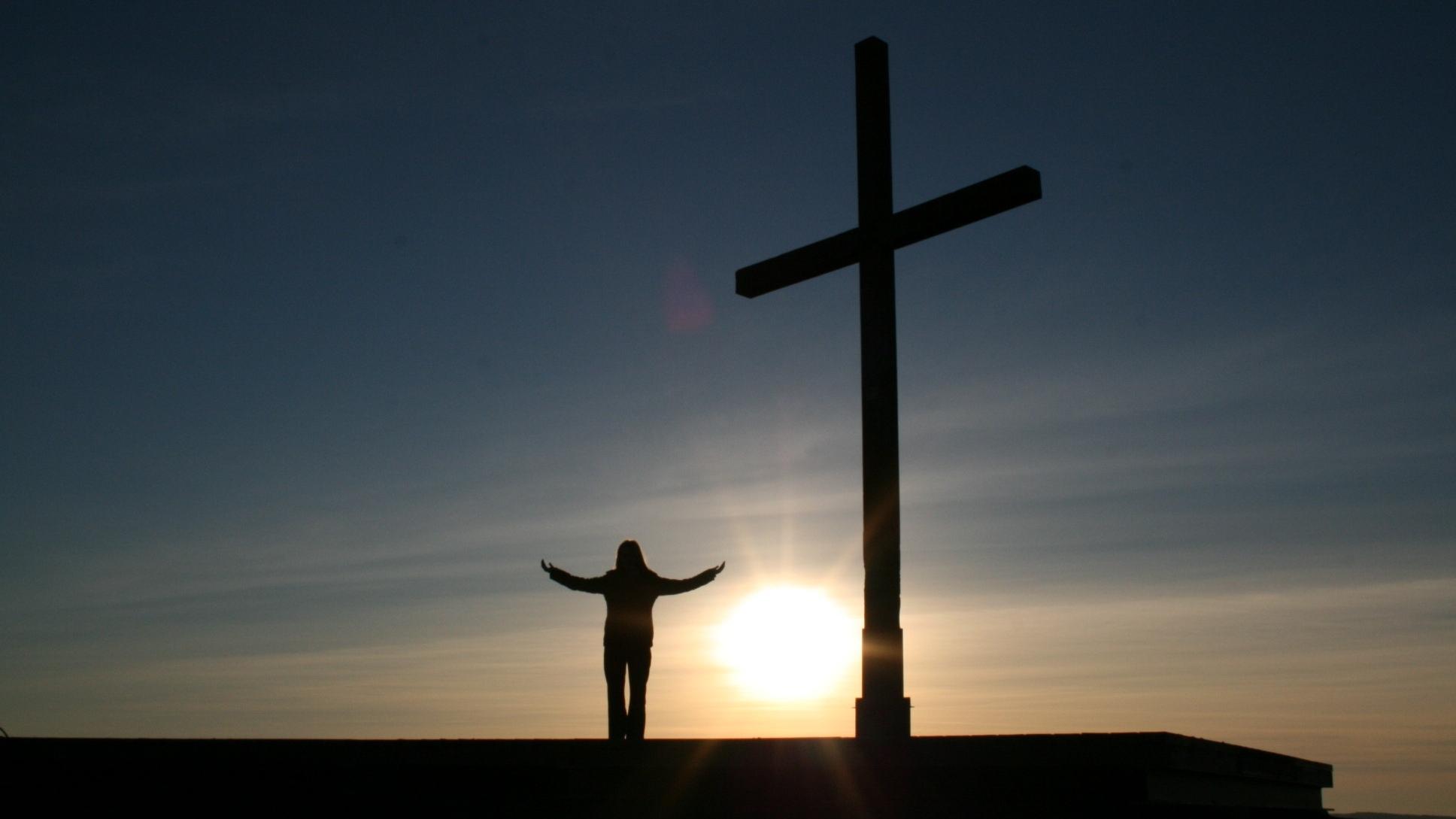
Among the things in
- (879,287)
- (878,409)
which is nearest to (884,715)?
(878,409)

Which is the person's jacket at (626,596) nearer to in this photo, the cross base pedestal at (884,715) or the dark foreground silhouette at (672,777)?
the cross base pedestal at (884,715)

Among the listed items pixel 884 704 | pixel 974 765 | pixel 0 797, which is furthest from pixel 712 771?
pixel 0 797

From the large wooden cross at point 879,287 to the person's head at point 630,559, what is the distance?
219 centimetres

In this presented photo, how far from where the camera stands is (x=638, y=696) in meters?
10.5

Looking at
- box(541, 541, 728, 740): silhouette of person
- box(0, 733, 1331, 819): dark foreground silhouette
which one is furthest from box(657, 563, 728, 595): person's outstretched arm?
box(0, 733, 1331, 819): dark foreground silhouette

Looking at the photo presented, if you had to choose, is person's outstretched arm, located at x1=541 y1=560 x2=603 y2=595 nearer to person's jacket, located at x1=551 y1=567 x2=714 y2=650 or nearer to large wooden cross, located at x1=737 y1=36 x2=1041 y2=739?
person's jacket, located at x1=551 y1=567 x2=714 y2=650

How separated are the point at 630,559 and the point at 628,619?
0.49 metres

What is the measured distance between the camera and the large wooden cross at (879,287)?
29.6ft

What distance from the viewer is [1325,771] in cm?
938

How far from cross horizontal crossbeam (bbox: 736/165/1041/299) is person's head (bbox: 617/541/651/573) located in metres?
2.63

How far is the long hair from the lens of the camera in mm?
10758

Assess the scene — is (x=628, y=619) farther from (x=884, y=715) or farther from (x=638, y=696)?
(x=884, y=715)

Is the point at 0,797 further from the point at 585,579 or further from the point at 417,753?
the point at 585,579

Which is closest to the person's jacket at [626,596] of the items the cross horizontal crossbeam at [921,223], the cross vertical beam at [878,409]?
the cross vertical beam at [878,409]
